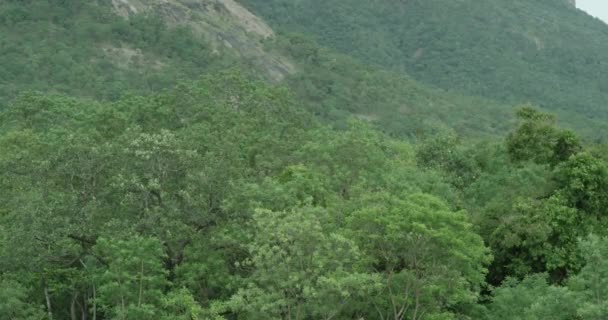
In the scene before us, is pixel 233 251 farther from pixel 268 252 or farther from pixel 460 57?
pixel 460 57

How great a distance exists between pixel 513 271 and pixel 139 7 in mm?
89111

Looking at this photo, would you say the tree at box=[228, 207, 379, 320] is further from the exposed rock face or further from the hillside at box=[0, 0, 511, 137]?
the exposed rock face

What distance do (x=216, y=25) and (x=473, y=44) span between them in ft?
238

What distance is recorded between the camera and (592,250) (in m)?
25.1

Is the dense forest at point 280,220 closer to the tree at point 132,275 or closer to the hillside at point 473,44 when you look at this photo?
the tree at point 132,275

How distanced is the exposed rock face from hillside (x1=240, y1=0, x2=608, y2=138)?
30.4m

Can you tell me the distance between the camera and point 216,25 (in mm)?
119875

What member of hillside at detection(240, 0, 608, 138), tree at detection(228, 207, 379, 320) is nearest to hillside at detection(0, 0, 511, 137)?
hillside at detection(240, 0, 608, 138)

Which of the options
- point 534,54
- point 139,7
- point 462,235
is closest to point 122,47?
point 139,7

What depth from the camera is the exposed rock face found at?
11319cm

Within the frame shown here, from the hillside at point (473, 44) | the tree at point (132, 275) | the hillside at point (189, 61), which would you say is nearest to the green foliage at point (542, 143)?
the tree at point (132, 275)

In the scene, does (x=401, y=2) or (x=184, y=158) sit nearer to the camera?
(x=184, y=158)

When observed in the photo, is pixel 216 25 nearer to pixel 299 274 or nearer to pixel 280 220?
pixel 280 220

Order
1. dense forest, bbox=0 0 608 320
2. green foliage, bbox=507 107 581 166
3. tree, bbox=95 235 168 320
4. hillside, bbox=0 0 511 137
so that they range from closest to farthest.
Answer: dense forest, bbox=0 0 608 320
tree, bbox=95 235 168 320
green foliage, bbox=507 107 581 166
hillside, bbox=0 0 511 137
